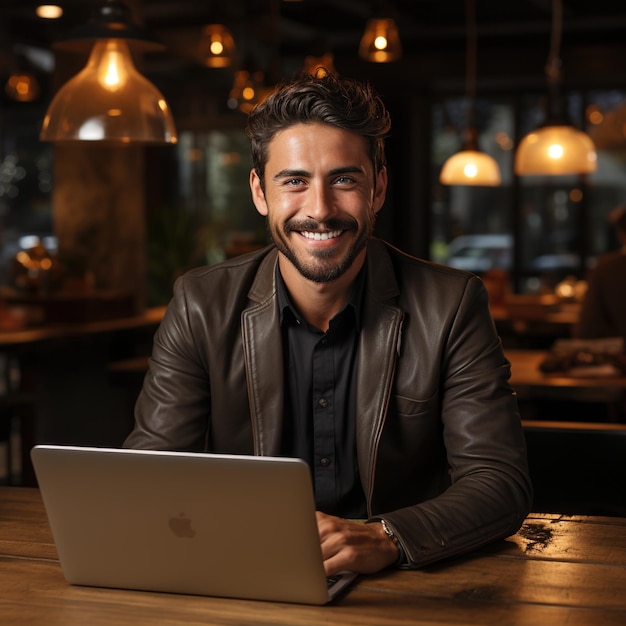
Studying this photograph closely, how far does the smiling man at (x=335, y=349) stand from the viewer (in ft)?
7.27

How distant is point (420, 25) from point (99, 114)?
8.07m

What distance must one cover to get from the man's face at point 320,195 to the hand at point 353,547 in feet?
2.10

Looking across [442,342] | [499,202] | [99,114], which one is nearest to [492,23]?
[499,202]

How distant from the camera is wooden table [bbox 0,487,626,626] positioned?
156cm

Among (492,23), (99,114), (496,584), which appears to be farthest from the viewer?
(492,23)

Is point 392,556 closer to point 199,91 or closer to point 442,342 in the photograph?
point 442,342

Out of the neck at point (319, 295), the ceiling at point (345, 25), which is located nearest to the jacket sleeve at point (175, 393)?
the neck at point (319, 295)

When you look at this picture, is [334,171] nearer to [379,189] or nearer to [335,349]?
[379,189]

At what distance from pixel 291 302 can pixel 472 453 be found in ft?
1.71

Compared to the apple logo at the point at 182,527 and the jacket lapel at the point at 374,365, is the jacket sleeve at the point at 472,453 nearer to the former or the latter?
the jacket lapel at the point at 374,365

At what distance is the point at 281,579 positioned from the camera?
160 cm

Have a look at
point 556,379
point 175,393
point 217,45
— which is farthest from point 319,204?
point 217,45

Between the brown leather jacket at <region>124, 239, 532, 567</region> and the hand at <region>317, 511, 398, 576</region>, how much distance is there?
1.08 feet

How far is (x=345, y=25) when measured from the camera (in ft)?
36.0
